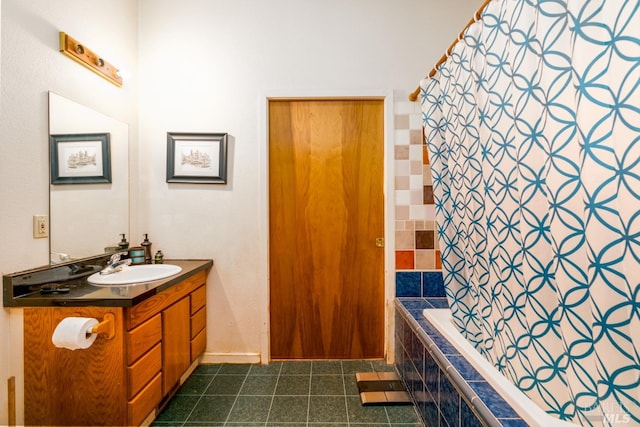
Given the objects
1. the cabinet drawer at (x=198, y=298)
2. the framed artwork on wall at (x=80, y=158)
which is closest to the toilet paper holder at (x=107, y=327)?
the cabinet drawer at (x=198, y=298)

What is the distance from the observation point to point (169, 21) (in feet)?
7.16

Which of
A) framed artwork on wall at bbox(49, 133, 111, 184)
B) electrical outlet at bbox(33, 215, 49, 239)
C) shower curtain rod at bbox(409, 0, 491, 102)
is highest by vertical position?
shower curtain rod at bbox(409, 0, 491, 102)

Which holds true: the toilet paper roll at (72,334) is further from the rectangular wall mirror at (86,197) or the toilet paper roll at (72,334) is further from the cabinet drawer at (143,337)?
the rectangular wall mirror at (86,197)

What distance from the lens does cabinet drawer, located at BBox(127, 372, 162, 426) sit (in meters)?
1.32

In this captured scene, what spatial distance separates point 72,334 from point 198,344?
99 cm

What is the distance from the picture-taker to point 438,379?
1.33 meters

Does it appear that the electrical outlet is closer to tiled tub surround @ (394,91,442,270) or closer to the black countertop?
the black countertop

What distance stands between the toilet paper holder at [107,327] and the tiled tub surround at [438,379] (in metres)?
1.44

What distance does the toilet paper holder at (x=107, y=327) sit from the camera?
1230mm

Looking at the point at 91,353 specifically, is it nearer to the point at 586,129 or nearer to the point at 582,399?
the point at 582,399

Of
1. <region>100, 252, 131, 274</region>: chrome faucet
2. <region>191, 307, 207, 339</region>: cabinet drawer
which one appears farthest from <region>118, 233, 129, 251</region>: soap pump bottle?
<region>191, 307, 207, 339</region>: cabinet drawer

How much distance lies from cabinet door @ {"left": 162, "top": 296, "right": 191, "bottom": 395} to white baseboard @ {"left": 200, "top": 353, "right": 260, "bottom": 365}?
32cm

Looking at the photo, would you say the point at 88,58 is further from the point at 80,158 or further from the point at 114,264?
the point at 114,264

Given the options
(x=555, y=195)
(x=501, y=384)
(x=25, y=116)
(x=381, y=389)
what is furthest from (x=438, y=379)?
(x=25, y=116)
